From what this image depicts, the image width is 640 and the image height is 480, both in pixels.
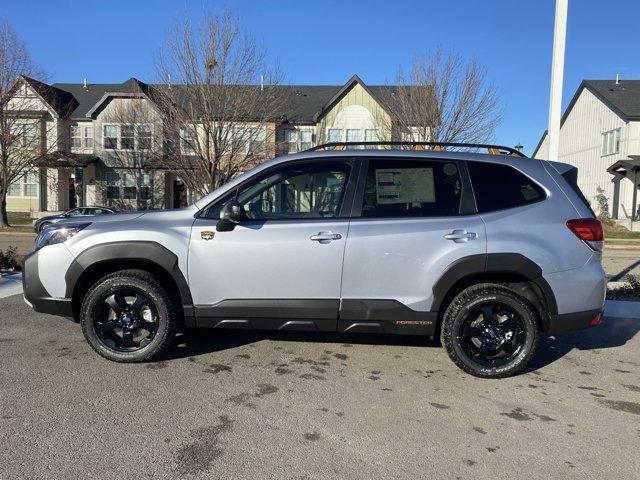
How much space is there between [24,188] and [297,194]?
3455cm

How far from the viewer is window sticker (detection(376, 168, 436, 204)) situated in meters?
4.13

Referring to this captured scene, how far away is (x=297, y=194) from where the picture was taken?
Result: 4.24 meters

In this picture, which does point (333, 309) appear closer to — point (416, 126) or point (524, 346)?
point (524, 346)

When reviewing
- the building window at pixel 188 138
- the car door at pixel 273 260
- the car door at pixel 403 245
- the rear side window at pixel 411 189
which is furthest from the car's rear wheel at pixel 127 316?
the building window at pixel 188 138

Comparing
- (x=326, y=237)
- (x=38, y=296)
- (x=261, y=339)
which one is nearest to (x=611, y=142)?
(x=261, y=339)

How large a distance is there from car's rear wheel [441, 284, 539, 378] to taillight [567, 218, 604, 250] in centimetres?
70

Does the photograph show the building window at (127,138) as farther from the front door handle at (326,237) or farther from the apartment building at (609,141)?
the front door handle at (326,237)

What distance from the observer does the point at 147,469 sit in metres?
2.70

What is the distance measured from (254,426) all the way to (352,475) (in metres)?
0.81

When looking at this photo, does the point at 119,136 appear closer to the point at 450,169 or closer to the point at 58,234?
the point at 58,234

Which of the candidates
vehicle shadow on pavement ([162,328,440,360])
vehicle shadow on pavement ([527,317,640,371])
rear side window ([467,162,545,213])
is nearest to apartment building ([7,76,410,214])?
vehicle shadow on pavement ([527,317,640,371])

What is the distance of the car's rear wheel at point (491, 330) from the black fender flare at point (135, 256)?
89.6 inches

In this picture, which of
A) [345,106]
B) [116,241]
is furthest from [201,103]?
[116,241]

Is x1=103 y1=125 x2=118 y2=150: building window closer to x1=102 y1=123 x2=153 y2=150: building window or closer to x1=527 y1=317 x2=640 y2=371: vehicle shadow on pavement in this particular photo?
x1=102 y1=123 x2=153 y2=150: building window
